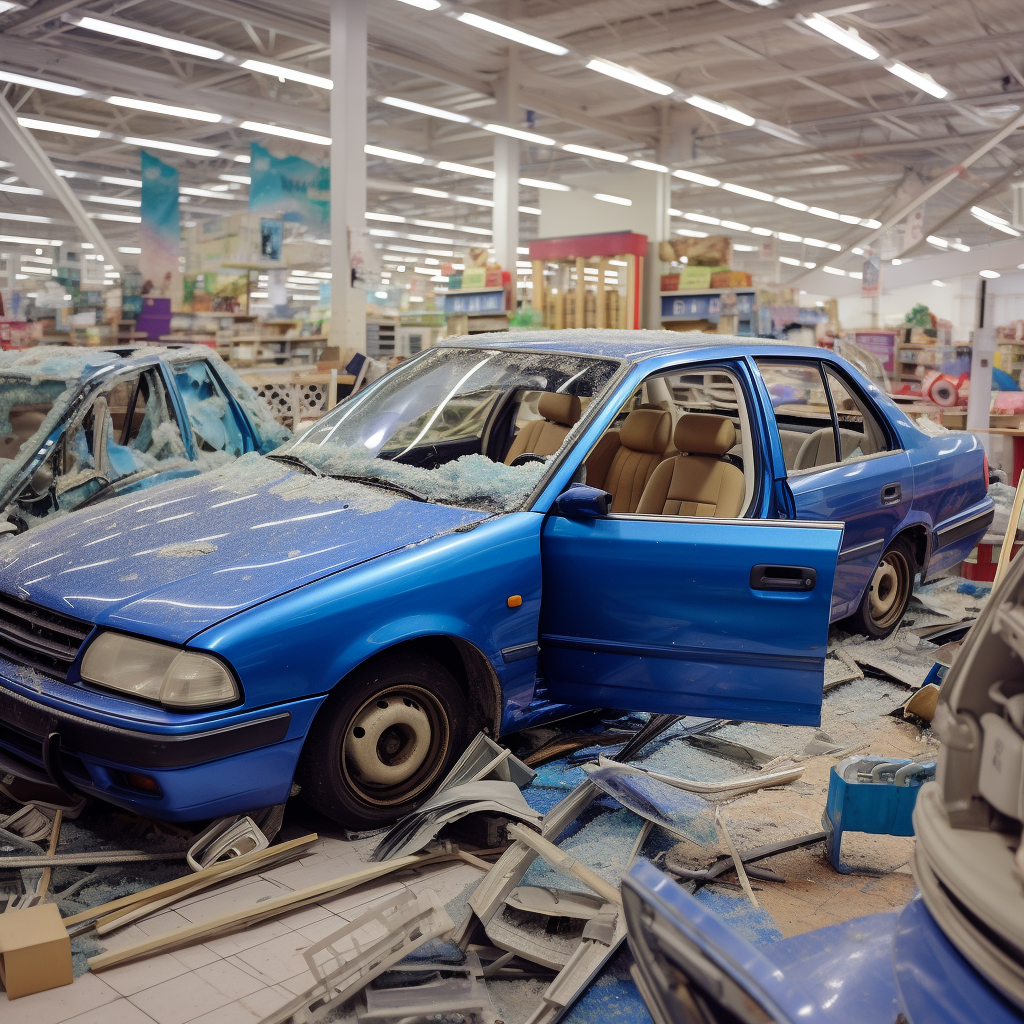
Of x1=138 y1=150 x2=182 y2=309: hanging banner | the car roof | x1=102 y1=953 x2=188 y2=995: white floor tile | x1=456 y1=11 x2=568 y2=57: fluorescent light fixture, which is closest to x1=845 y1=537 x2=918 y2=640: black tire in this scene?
the car roof

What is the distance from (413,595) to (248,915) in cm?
94

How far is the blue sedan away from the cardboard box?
0.39m

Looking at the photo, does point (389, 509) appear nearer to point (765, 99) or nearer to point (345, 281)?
point (345, 281)

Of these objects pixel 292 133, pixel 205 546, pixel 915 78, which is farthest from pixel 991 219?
pixel 205 546

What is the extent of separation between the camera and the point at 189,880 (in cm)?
265

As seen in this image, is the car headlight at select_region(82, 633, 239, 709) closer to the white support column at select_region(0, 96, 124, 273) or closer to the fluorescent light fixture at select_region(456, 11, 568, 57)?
the fluorescent light fixture at select_region(456, 11, 568, 57)

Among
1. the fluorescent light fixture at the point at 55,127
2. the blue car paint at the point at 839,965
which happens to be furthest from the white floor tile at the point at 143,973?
the fluorescent light fixture at the point at 55,127

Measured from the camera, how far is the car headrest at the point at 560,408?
4125 millimetres

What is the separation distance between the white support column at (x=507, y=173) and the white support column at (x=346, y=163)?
14.1 feet

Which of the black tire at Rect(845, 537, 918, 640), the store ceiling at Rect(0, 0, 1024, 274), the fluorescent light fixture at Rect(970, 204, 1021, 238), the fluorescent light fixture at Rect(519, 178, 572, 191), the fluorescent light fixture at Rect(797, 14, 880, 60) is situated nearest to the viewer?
the black tire at Rect(845, 537, 918, 640)

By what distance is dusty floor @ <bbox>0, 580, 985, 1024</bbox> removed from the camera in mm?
2266

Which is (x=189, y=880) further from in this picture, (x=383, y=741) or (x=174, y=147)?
(x=174, y=147)

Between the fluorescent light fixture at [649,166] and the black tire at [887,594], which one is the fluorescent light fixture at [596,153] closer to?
the fluorescent light fixture at [649,166]

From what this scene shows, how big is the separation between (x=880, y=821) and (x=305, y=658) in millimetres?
1648
